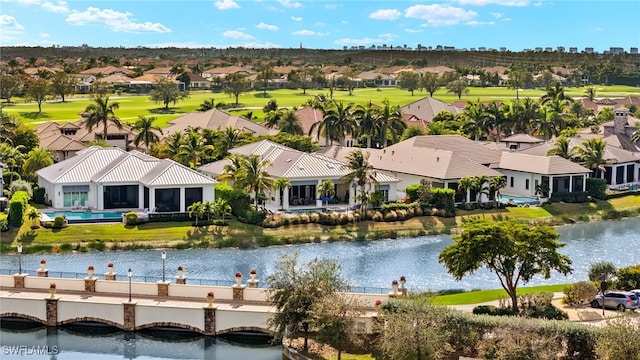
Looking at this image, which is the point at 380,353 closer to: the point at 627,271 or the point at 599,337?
the point at 599,337

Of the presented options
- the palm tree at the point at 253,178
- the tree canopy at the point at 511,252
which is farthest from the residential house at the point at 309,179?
the tree canopy at the point at 511,252

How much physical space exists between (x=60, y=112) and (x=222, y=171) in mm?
64974

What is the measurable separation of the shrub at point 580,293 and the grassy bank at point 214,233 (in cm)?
2581

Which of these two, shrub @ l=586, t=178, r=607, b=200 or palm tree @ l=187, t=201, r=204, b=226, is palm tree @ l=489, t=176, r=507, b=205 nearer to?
shrub @ l=586, t=178, r=607, b=200

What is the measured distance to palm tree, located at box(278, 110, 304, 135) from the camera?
100625 mm

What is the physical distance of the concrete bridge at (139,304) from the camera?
4491cm

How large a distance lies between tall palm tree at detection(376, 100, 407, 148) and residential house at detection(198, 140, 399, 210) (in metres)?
16.9

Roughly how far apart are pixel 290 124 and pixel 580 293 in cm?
5947

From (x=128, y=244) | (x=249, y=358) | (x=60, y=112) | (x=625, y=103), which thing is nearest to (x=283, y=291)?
(x=249, y=358)

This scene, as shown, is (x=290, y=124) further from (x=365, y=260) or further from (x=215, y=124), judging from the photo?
(x=365, y=260)

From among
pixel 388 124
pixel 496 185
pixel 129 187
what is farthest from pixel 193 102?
pixel 129 187

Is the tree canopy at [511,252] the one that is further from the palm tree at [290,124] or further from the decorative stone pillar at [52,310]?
the palm tree at [290,124]

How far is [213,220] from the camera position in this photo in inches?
2685

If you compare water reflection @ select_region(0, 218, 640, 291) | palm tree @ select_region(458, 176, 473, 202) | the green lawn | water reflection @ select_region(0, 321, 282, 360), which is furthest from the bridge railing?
the green lawn
